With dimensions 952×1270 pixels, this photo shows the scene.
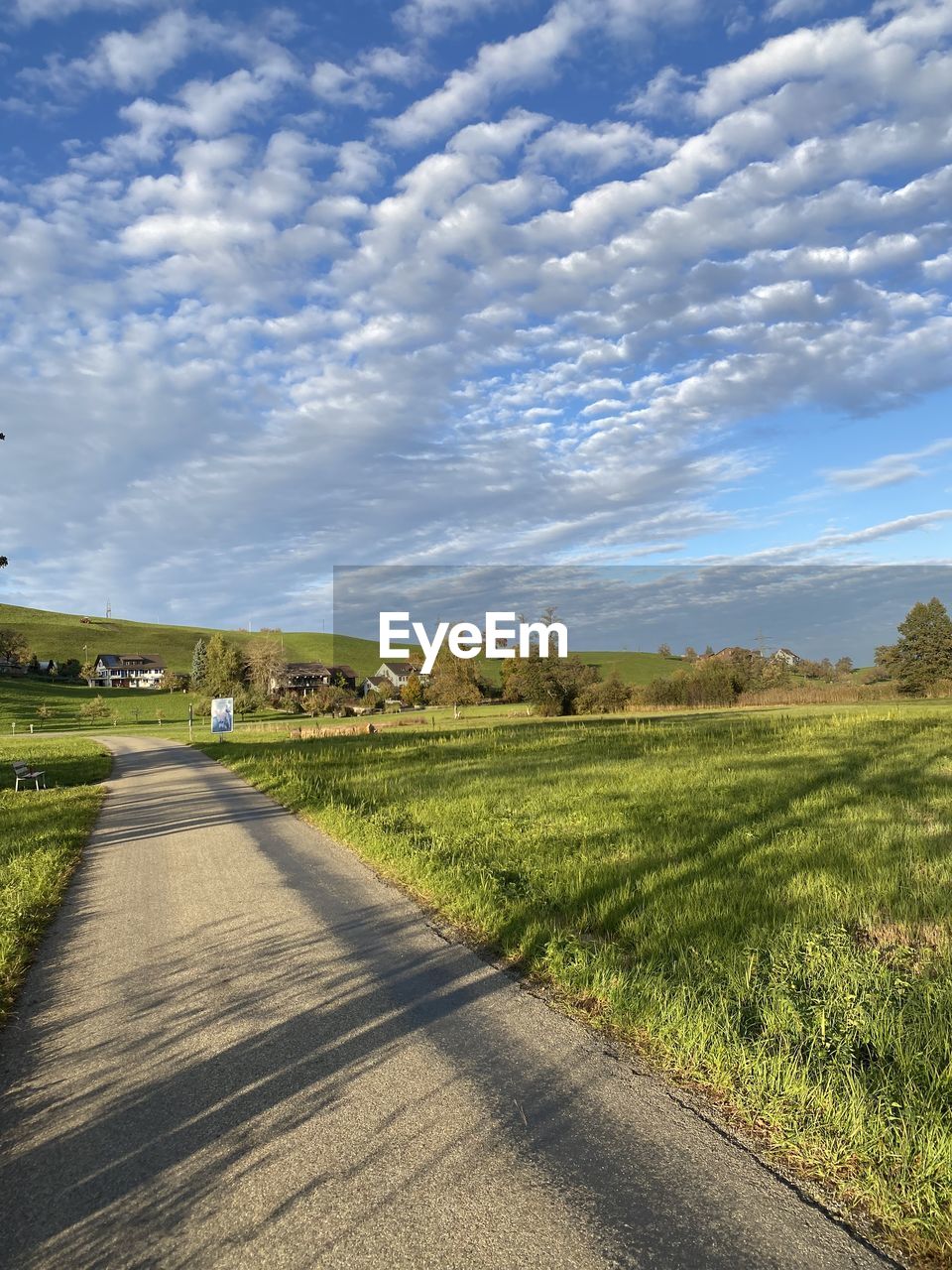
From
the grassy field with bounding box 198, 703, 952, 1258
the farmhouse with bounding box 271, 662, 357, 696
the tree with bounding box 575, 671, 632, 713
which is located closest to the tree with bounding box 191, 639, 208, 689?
the farmhouse with bounding box 271, 662, 357, 696

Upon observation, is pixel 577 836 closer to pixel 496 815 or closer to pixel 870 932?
pixel 496 815

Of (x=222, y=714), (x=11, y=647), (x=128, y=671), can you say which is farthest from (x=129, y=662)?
(x=222, y=714)

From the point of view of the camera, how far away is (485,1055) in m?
4.30

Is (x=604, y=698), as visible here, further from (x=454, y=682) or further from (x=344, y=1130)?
(x=344, y=1130)

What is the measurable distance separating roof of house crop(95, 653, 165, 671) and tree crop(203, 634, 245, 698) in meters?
53.7

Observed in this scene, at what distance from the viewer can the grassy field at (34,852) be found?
6.61 meters

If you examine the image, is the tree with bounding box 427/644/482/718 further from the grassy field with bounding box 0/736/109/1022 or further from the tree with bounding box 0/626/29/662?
the tree with bounding box 0/626/29/662

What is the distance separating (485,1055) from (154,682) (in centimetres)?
16224

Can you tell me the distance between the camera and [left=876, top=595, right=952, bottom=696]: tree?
246 feet

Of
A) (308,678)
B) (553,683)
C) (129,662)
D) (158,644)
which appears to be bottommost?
(553,683)

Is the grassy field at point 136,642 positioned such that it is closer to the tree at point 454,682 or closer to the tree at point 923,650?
the tree at point 454,682

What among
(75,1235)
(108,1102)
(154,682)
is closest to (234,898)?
(108,1102)

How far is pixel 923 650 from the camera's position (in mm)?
77000

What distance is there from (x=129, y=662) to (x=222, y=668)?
64147mm
